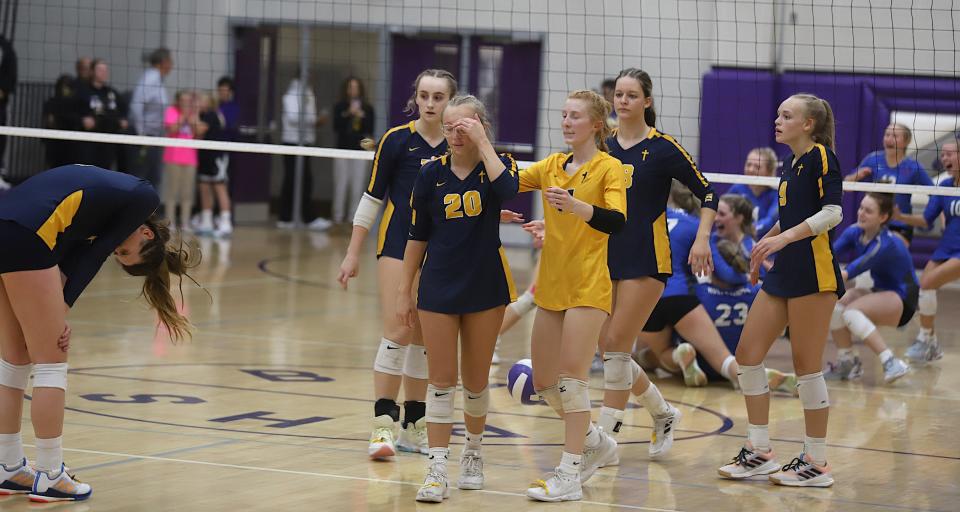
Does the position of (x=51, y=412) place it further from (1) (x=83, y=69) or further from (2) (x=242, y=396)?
(1) (x=83, y=69)

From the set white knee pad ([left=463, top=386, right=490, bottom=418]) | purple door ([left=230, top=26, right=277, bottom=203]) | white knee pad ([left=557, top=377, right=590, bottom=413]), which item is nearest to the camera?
white knee pad ([left=557, top=377, right=590, bottom=413])

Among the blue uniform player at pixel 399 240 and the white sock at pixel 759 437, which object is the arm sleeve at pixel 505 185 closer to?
the blue uniform player at pixel 399 240

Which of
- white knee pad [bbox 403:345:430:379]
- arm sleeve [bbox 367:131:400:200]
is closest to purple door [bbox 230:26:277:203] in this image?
arm sleeve [bbox 367:131:400:200]

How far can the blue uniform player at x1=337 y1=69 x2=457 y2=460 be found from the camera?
17.3 ft

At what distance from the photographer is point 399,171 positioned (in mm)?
5324

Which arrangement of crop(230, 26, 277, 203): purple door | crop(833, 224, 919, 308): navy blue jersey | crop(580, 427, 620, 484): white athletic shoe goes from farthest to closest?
crop(230, 26, 277, 203): purple door → crop(833, 224, 919, 308): navy blue jersey → crop(580, 427, 620, 484): white athletic shoe

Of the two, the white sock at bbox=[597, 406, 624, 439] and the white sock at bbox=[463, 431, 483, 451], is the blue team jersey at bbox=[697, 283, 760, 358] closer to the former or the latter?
the white sock at bbox=[597, 406, 624, 439]

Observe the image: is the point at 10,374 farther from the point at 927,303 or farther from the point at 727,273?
the point at 927,303

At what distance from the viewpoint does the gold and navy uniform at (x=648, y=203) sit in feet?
16.8

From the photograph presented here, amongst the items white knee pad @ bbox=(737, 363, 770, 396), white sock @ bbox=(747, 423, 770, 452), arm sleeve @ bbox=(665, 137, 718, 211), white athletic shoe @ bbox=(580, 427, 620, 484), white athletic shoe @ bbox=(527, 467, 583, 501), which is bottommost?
white athletic shoe @ bbox=(527, 467, 583, 501)

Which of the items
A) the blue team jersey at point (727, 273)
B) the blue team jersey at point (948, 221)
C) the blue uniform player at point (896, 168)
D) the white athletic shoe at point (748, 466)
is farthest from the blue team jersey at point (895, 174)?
the white athletic shoe at point (748, 466)

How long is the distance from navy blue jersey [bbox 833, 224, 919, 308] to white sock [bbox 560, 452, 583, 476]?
380 cm

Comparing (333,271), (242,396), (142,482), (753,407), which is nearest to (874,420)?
(753,407)

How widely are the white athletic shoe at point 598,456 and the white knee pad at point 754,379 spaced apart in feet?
1.89
